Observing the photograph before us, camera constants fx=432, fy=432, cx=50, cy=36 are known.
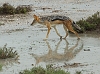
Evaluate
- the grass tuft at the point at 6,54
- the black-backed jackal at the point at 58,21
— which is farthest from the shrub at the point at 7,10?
the grass tuft at the point at 6,54

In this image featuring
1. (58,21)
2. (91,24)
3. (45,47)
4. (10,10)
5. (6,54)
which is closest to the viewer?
(6,54)

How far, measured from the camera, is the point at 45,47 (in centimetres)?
1438

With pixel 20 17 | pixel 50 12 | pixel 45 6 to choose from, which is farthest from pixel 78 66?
pixel 45 6

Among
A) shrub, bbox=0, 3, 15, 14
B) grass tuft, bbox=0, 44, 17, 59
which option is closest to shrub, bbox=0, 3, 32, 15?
shrub, bbox=0, 3, 15, 14

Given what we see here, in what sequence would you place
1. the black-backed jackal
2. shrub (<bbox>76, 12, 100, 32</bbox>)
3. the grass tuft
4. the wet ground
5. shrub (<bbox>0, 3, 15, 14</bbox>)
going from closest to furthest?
1. the wet ground
2. the grass tuft
3. the black-backed jackal
4. shrub (<bbox>76, 12, 100, 32</bbox>)
5. shrub (<bbox>0, 3, 15, 14</bbox>)

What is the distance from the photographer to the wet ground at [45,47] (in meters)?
11.6

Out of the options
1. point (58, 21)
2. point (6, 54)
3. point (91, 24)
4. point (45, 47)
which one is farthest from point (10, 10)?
point (6, 54)

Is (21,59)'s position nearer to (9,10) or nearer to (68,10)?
(9,10)

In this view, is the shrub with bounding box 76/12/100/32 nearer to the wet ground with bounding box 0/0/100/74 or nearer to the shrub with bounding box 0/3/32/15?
the wet ground with bounding box 0/0/100/74

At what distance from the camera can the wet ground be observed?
38.1ft

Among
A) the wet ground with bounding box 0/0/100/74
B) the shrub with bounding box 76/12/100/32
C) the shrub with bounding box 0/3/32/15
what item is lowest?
the wet ground with bounding box 0/0/100/74

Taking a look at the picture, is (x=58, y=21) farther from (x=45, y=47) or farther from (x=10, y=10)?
(x=10, y=10)

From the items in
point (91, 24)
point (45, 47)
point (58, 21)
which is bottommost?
point (45, 47)

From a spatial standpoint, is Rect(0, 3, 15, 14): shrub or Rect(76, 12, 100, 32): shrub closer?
Rect(76, 12, 100, 32): shrub
